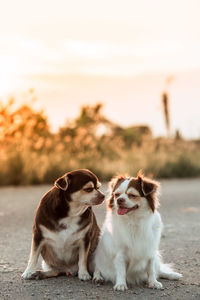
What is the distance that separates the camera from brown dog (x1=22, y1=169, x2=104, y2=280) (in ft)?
17.5

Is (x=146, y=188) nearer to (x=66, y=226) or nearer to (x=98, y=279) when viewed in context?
(x=66, y=226)

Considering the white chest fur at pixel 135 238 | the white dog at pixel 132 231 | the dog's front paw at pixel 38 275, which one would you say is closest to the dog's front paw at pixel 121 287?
the white dog at pixel 132 231

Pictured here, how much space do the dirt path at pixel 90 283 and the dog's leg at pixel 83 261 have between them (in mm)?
97

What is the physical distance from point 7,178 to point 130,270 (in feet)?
40.0

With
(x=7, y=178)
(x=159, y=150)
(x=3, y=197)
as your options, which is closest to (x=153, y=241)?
(x=3, y=197)

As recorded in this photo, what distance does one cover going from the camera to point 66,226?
5359 millimetres

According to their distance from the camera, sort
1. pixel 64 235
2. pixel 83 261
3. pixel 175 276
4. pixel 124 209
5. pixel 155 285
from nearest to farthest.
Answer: pixel 124 209 → pixel 155 285 → pixel 64 235 → pixel 83 261 → pixel 175 276

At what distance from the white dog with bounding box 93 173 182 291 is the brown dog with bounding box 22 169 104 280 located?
268mm

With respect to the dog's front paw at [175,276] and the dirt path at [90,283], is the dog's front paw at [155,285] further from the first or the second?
the dog's front paw at [175,276]

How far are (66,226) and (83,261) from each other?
39 centimetres

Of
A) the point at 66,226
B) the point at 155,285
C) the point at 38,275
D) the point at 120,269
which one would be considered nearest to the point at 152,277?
the point at 155,285

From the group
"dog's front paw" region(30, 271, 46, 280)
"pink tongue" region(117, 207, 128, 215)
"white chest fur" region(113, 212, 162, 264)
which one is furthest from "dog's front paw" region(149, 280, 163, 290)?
"dog's front paw" region(30, 271, 46, 280)

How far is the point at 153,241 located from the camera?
17.1 feet

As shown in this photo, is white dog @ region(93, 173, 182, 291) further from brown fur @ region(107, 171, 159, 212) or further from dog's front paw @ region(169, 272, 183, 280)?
dog's front paw @ region(169, 272, 183, 280)
